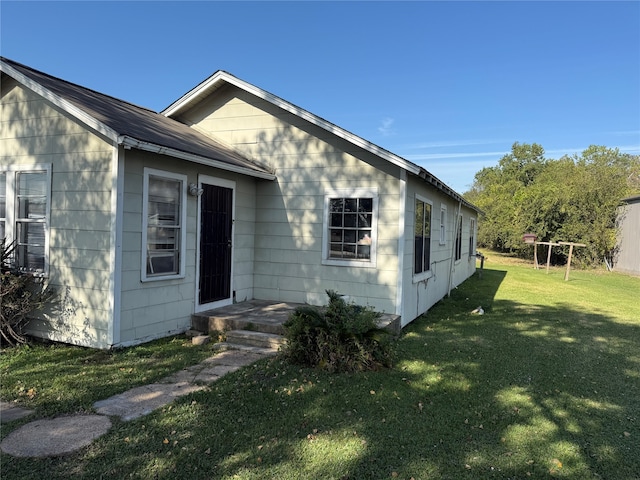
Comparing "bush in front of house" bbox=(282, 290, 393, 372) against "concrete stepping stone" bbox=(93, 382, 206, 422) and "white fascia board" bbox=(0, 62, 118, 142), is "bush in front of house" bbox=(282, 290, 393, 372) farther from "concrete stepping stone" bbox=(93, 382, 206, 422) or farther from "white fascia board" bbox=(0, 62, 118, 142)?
"white fascia board" bbox=(0, 62, 118, 142)

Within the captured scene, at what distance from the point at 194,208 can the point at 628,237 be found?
865 inches

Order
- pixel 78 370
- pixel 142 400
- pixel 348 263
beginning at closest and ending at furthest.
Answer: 1. pixel 142 400
2. pixel 78 370
3. pixel 348 263

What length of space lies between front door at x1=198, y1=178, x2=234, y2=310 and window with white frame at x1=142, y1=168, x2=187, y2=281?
0.43 meters

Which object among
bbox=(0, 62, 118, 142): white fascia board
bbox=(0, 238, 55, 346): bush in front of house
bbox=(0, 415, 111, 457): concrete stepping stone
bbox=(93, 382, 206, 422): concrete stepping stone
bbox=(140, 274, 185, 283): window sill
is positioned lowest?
bbox=(93, 382, 206, 422): concrete stepping stone

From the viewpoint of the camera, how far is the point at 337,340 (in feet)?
15.6

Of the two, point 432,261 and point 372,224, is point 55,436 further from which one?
point 432,261

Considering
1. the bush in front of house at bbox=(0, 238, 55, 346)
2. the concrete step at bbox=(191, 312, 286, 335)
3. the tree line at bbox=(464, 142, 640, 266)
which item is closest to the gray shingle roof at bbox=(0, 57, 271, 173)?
the bush in front of house at bbox=(0, 238, 55, 346)

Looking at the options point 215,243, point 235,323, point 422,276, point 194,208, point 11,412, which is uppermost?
point 194,208

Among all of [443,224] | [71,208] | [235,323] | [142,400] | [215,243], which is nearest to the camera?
[142,400]

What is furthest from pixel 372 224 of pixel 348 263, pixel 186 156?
pixel 186 156

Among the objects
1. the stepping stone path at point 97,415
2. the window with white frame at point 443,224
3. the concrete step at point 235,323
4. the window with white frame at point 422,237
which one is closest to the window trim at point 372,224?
the window with white frame at point 422,237

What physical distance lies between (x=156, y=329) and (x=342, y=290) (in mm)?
3124

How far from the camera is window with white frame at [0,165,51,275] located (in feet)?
19.3

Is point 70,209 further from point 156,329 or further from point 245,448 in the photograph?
point 245,448
